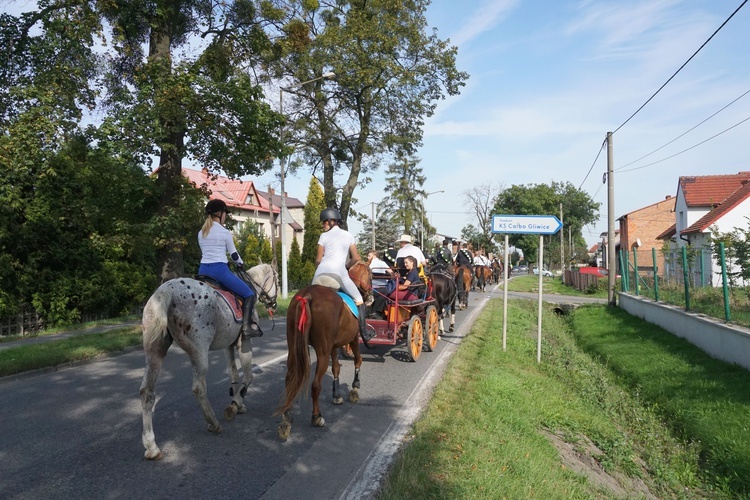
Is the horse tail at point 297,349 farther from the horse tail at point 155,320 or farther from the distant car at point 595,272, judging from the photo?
the distant car at point 595,272

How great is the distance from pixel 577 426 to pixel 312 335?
12.4ft

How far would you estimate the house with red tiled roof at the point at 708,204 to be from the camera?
33.0 m

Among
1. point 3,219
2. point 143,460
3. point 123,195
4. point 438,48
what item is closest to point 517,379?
point 143,460

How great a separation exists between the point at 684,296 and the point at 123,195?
1538 centimetres

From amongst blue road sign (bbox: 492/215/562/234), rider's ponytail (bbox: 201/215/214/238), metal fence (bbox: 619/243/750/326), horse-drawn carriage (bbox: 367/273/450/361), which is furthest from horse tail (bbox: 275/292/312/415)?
metal fence (bbox: 619/243/750/326)

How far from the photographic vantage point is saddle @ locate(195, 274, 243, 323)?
21.2ft

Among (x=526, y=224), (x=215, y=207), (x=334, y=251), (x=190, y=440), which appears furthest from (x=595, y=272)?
(x=190, y=440)

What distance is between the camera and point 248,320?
6688mm

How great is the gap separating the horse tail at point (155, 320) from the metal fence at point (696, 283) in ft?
33.1

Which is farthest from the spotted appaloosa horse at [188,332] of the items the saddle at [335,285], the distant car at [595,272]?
the distant car at [595,272]

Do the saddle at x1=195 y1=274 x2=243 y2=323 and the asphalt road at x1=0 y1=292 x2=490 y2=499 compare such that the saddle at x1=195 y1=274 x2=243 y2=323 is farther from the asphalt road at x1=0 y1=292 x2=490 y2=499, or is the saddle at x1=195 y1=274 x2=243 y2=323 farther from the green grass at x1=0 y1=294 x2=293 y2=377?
the green grass at x1=0 y1=294 x2=293 y2=377

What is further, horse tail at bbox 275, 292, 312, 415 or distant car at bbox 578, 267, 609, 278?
distant car at bbox 578, 267, 609, 278

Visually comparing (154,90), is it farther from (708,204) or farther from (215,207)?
(708,204)

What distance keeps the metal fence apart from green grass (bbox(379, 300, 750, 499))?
3.74 ft
